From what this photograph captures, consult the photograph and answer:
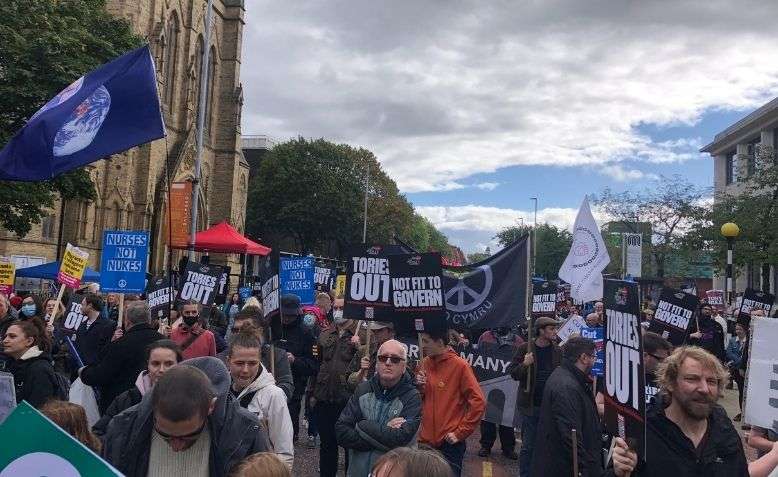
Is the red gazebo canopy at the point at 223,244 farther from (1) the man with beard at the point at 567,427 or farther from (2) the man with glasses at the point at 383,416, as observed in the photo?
(1) the man with beard at the point at 567,427

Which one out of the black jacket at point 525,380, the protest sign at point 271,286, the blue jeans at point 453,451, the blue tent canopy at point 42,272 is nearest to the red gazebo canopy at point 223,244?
the blue tent canopy at point 42,272

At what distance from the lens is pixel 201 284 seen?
1070 centimetres

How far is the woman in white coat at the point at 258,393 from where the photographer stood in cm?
421

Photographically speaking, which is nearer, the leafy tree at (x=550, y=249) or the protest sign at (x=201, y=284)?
the protest sign at (x=201, y=284)

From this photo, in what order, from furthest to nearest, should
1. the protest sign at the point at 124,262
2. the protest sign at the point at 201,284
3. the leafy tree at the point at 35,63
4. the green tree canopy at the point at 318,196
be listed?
1. the green tree canopy at the point at 318,196
2. the leafy tree at the point at 35,63
3. the protest sign at the point at 201,284
4. the protest sign at the point at 124,262

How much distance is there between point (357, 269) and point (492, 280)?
189cm

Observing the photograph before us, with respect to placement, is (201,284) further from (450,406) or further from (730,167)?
(730,167)

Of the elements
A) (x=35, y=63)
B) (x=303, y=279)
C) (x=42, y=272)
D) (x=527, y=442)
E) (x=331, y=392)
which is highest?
(x=35, y=63)

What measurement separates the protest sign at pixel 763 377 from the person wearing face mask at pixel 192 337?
5103mm

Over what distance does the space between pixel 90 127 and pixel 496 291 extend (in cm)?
487

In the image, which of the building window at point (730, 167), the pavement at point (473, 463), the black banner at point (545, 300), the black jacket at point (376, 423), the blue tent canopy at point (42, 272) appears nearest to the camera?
the black jacket at point (376, 423)

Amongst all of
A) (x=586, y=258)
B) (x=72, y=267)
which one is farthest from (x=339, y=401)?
(x=72, y=267)

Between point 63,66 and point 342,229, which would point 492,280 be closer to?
point 63,66

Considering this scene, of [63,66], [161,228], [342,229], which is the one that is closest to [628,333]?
[63,66]
